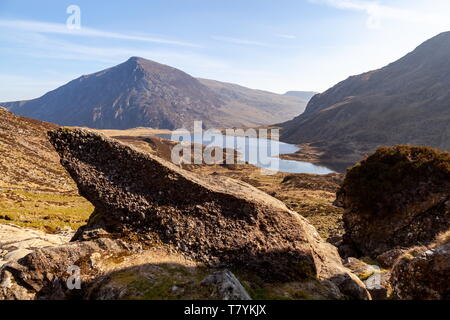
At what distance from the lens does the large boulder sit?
19109mm

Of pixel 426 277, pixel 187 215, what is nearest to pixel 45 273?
pixel 187 215

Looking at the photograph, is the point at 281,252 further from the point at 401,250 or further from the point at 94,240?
the point at 401,250

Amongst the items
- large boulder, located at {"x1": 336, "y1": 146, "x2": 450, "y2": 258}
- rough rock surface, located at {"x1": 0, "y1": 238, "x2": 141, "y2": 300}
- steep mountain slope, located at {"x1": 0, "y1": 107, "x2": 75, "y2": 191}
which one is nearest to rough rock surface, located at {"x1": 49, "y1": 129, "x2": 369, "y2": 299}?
rough rock surface, located at {"x1": 0, "y1": 238, "x2": 141, "y2": 300}

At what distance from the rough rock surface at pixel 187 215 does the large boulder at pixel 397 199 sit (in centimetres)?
938

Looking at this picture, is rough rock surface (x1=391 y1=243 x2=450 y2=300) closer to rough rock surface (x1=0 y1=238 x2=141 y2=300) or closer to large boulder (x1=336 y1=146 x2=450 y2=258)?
large boulder (x1=336 y1=146 x2=450 y2=258)

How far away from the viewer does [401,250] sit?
1788cm

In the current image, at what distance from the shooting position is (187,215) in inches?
512

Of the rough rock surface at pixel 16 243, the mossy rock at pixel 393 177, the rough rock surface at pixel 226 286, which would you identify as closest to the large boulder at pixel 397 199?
the mossy rock at pixel 393 177

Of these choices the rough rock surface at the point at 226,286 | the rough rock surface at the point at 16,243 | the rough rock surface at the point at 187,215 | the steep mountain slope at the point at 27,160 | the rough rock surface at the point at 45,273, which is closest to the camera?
the rough rock surface at the point at 226,286

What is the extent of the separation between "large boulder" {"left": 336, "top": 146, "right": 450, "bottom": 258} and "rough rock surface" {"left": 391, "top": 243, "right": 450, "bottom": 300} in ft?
32.8

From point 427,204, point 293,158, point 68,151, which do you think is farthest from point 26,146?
point 293,158

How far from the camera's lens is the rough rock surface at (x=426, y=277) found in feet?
30.2

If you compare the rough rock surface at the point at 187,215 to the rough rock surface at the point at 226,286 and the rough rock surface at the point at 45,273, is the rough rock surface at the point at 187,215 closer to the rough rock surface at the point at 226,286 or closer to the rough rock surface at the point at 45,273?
the rough rock surface at the point at 45,273
